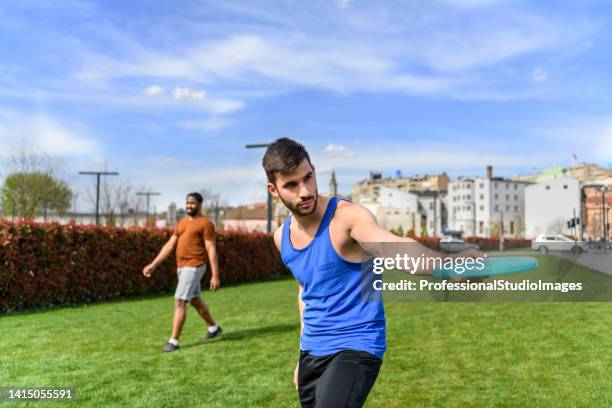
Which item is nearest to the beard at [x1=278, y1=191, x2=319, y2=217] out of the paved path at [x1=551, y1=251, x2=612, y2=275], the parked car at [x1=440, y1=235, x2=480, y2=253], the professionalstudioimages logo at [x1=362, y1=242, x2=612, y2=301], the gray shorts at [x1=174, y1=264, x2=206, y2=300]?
the professionalstudioimages logo at [x1=362, y1=242, x2=612, y2=301]

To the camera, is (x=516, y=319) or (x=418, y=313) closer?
(x=516, y=319)

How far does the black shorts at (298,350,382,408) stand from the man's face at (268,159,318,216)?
790mm

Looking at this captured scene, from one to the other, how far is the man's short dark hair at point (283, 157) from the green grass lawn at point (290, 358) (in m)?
3.30

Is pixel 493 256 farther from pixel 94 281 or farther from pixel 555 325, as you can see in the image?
pixel 94 281

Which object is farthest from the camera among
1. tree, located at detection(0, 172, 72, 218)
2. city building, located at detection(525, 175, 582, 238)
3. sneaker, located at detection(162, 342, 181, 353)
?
city building, located at detection(525, 175, 582, 238)

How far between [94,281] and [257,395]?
37.0 ft

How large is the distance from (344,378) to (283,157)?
46.3 inches

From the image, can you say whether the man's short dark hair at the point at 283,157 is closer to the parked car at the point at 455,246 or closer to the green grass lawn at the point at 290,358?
the parked car at the point at 455,246

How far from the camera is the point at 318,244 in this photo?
305 cm

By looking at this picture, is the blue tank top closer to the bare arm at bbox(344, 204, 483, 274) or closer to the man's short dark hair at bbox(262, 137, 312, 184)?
the bare arm at bbox(344, 204, 483, 274)

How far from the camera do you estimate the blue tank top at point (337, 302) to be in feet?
9.91

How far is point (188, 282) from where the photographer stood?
857 cm

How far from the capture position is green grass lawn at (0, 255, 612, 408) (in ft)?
19.3

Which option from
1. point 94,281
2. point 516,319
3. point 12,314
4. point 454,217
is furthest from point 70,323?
point 454,217
